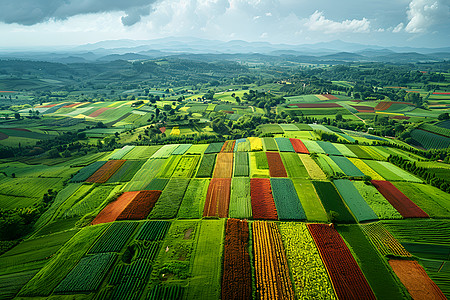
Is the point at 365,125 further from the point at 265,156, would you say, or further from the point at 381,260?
the point at 381,260

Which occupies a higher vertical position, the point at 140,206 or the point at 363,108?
the point at 363,108

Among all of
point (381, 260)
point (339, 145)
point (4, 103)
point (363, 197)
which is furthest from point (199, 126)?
point (4, 103)

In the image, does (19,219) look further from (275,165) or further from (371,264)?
(371,264)

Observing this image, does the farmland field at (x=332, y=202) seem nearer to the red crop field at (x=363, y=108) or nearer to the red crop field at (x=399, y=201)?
the red crop field at (x=399, y=201)

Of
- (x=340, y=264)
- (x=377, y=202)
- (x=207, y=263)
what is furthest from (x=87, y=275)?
(x=377, y=202)

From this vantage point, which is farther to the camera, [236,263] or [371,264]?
[236,263]

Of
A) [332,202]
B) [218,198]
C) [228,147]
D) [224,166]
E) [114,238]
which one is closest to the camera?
[114,238]

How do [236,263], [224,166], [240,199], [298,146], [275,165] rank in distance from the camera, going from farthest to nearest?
[298,146], [224,166], [275,165], [240,199], [236,263]
